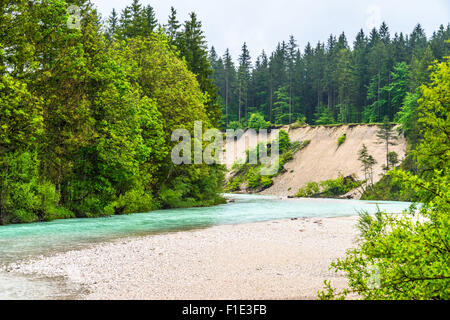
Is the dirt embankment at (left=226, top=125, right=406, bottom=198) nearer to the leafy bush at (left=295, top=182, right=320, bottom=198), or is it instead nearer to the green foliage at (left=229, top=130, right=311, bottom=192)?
the green foliage at (left=229, top=130, right=311, bottom=192)

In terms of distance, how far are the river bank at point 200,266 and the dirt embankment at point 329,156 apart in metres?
46.1

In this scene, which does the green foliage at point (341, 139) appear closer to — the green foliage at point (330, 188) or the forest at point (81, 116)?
the green foliage at point (330, 188)

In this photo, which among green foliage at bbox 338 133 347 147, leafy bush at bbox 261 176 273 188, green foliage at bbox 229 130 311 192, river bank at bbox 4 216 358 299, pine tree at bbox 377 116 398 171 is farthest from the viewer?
green foliage at bbox 338 133 347 147

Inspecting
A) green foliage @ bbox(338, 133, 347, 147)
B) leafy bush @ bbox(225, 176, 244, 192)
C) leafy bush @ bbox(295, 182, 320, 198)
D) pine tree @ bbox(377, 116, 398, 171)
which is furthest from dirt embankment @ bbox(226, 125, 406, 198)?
leafy bush @ bbox(225, 176, 244, 192)

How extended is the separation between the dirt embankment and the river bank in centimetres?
4609

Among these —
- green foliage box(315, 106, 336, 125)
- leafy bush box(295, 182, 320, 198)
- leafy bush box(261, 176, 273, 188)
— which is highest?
green foliage box(315, 106, 336, 125)

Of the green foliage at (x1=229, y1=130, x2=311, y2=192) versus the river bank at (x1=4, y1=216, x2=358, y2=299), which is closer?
the river bank at (x1=4, y1=216, x2=358, y2=299)

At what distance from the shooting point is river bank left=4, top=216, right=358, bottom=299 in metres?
7.39

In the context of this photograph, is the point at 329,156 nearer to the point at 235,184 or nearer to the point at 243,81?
the point at 235,184

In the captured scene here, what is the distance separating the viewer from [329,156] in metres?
67.4

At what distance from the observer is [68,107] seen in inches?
888

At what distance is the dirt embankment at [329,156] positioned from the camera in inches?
2425

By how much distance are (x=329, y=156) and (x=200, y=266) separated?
60.5 metres

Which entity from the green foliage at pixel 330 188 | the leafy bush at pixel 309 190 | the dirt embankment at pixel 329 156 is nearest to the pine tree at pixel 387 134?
the dirt embankment at pixel 329 156
